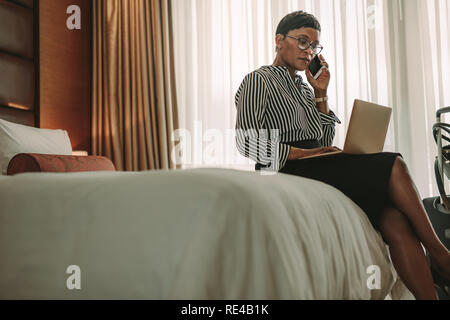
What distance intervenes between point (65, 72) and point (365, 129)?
262 cm

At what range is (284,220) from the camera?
30.3 inches

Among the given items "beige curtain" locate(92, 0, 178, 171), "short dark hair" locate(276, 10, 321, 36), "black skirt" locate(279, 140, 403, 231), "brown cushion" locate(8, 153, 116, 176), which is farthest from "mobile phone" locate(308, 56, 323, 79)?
"beige curtain" locate(92, 0, 178, 171)

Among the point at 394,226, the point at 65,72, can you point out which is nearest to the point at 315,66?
the point at 394,226

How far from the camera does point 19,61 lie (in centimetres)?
273

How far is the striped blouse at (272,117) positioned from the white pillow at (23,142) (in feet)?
3.80

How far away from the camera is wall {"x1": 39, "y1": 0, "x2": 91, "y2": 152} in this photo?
2.99m

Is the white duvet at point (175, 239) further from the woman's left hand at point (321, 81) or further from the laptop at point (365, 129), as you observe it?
the woman's left hand at point (321, 81)

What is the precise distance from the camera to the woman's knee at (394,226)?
1.22 metres

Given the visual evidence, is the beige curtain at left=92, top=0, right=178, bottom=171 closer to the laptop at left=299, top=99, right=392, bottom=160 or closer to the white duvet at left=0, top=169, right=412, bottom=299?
the laptop at left=299, top=99, right=392, bottom=160

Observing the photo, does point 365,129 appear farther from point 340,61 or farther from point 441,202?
point 340,61

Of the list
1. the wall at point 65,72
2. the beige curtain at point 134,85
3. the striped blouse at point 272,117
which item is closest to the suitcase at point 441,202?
the striped blouse at point 272,117

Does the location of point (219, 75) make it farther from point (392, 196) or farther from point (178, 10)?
point (392, 196)

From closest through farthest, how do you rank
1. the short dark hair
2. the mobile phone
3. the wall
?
the short dark hair < the mobile phone < the wall

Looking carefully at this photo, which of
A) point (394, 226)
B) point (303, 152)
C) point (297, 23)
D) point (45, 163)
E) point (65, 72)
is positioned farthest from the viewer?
point (65, 72)
